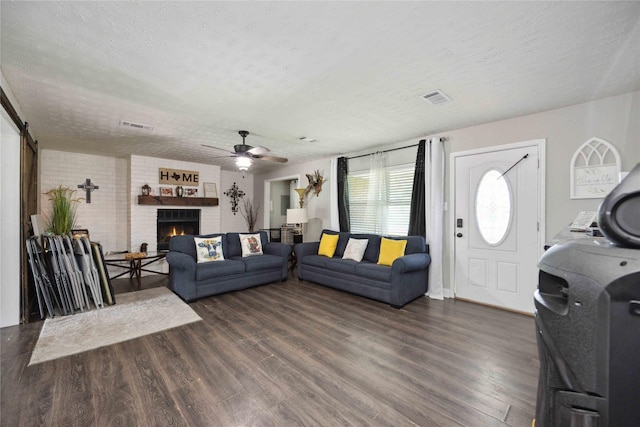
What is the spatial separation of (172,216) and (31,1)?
16.9 feet

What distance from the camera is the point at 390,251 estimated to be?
156 inches

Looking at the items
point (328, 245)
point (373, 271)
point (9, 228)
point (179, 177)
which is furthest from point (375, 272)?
point (179, 177)

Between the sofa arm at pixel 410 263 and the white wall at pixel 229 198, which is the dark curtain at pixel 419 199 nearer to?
the sofa arm at pixel 410 263

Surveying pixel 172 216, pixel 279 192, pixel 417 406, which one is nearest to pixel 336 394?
pixel 417 406

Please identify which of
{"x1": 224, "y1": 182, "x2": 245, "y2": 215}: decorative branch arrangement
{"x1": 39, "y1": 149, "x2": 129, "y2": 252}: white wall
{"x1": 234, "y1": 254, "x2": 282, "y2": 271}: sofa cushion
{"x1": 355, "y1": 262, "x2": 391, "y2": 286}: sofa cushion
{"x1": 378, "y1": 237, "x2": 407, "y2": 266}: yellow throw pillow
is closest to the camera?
{"x1": 355, "y1": 262, "x2": 391, "y2": 286}: sofa cushion

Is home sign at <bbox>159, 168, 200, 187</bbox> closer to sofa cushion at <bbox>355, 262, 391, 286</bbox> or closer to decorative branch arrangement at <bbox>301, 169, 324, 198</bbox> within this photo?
decorative branch arrangement at <bbox>301, 169, 324, 198</bbox>

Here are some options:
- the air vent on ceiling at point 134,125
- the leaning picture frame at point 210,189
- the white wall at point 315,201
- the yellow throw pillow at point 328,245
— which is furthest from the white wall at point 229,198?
the yellow throw pillow at point 328,245

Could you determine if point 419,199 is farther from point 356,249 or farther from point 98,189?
point 98,189

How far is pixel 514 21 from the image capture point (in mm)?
1684

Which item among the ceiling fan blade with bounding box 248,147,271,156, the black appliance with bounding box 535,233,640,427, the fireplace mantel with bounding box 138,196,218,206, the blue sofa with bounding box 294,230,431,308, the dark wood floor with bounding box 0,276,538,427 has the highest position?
the ceiling fan blade with bounding box 248,147,271,156

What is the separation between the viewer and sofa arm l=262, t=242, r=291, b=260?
4762mm

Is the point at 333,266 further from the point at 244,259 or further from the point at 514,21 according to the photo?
the point at 514,21

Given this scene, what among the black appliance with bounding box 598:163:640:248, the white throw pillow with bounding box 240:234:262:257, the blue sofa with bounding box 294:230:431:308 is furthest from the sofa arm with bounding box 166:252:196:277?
the black appliance with bounding box 598:163:640:248

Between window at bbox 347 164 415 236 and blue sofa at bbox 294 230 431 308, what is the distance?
1.37ft
